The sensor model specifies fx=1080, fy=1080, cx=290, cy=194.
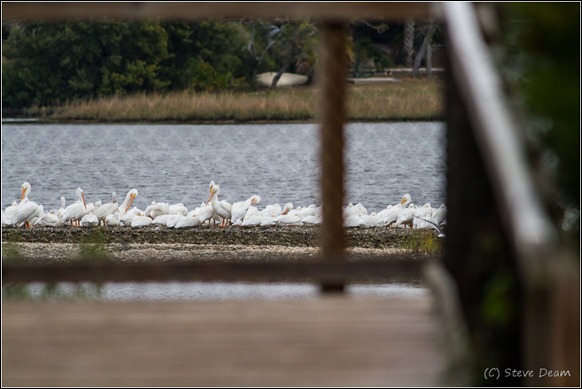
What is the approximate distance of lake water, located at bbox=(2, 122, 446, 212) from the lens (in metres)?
18.4

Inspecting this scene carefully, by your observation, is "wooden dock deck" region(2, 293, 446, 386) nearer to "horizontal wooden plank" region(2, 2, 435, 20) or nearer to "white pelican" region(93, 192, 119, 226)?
"horizontal wooden plank" region(2, 2, 435, 20)

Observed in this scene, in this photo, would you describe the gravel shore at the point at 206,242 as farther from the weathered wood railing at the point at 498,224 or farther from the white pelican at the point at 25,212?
the weathered wood railing at the point at 498,224

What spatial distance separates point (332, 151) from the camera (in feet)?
12.0

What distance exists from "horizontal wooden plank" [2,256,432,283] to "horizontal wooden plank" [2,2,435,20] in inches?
31.4

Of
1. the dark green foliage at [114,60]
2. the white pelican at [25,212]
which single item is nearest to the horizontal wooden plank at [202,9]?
the white pelican at [25,212]

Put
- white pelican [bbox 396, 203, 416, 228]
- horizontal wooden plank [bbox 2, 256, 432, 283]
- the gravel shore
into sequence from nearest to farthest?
horizontal wooden plank [bbox 2, 256, 432, 283]
the gravel shore
white pelican [bbox 396, 203, 416, 228]

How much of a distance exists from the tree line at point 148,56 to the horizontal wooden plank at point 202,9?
2361 cm

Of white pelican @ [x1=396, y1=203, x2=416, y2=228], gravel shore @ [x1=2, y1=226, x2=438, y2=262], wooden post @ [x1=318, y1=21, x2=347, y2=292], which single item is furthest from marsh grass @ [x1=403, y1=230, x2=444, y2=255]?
wooden post @ [x1=318, y1=21, x2=347, y2=292]

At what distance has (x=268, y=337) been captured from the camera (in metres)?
2.83

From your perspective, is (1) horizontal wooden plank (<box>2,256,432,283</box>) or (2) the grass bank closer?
(1) horizontal wooden plank (<box>2,256,432,283</box>)

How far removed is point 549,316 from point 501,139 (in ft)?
1.13

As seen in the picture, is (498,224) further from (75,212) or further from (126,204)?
(126,204)

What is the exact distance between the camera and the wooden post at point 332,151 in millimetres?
3600

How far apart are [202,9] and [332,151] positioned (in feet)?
2.36
